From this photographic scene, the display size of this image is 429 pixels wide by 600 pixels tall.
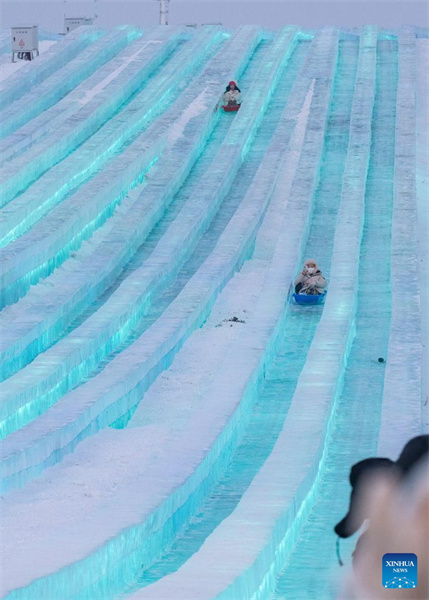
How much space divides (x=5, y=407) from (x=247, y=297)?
3.65 metres

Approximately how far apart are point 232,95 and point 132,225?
5255 mm

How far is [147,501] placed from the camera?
6.52m

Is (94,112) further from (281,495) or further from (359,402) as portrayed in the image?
(281,495)

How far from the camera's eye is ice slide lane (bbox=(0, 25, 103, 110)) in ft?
61.9

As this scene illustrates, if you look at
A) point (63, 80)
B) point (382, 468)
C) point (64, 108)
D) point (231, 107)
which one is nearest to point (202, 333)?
point (382, 468)

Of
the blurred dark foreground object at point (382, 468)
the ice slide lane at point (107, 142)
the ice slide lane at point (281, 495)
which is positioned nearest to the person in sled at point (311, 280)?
the ice slide lane at point (281, 495)

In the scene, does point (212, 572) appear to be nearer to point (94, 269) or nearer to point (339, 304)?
point (339, 304)

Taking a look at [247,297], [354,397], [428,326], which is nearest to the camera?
[354,397]

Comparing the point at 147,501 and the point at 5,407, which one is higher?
the point at 147,501

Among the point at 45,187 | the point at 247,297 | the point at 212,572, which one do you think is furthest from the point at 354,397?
the point at 45,187

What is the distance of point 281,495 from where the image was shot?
6730mm

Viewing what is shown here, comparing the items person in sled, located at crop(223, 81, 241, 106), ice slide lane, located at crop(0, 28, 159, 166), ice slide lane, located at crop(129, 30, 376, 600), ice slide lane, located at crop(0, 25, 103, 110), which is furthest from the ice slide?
ice slide lane, located at crop(0, 25, 103, 110)

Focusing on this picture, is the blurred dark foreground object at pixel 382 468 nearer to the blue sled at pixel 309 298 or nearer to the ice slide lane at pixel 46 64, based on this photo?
the blue sled at pixel 309 298

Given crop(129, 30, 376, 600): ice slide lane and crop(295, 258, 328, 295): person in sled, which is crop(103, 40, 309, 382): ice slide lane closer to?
crop(295, 258, 328, 295): person in sled
